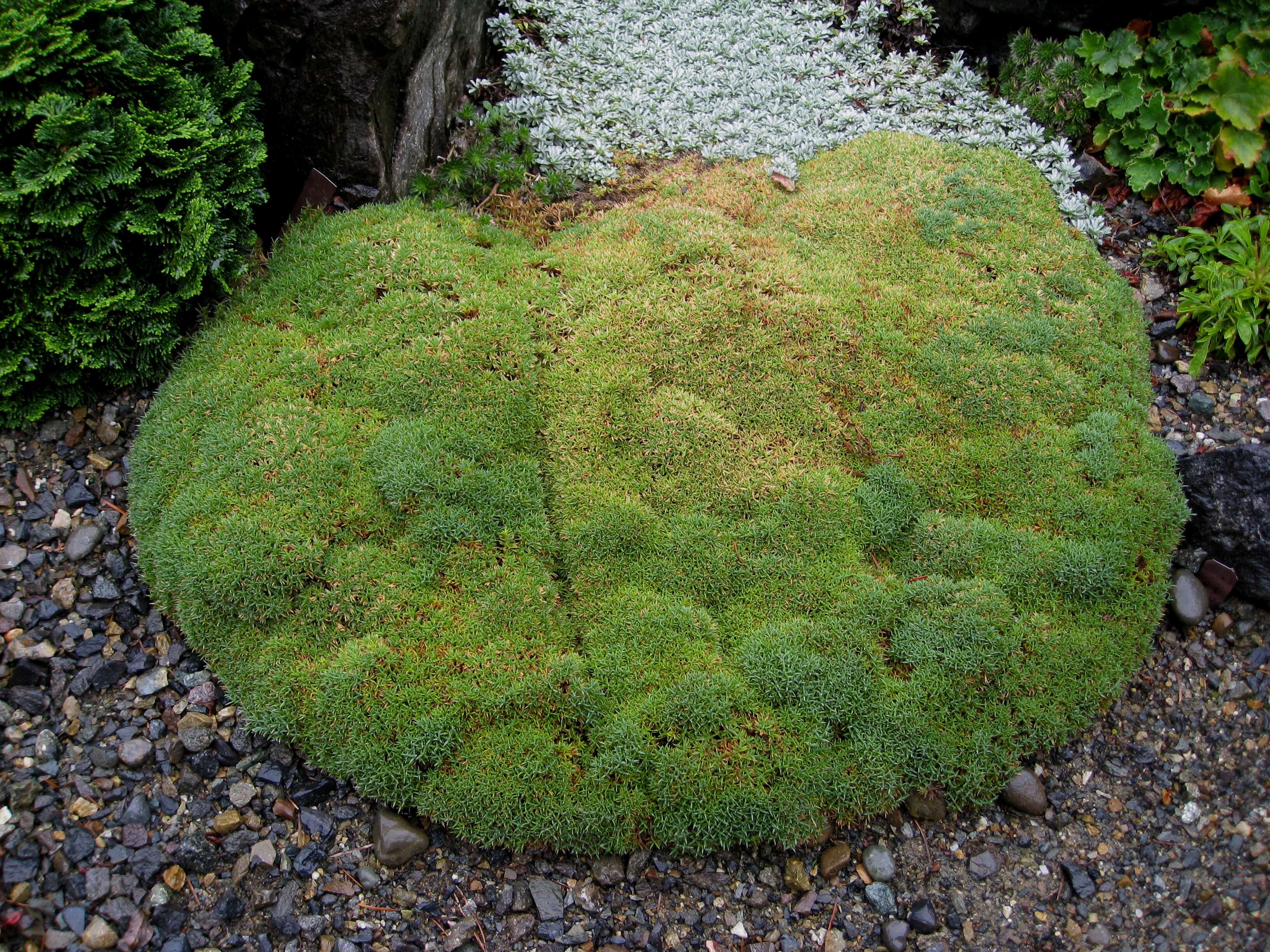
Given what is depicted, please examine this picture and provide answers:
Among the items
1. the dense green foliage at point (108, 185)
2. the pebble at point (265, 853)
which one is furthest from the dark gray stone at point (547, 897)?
the dense green foliage at point (108, 185)

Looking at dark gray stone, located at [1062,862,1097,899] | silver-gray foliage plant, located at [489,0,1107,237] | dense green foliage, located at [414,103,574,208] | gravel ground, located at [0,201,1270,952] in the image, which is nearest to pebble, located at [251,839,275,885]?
gravel ground, located at [0,201,1270,952]

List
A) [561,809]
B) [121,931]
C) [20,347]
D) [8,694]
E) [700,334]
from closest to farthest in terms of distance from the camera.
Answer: [121,931] → [561,809] → [8,694] → [20,347] → [700,334]

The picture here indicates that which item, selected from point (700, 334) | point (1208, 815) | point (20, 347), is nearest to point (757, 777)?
point (1208, 815)

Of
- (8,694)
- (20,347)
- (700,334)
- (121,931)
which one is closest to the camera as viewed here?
(121,931)

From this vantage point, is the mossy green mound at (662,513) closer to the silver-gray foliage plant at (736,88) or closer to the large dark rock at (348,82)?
the large dark rock at (348,82)

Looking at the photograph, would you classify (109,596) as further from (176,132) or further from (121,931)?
(176,132)
